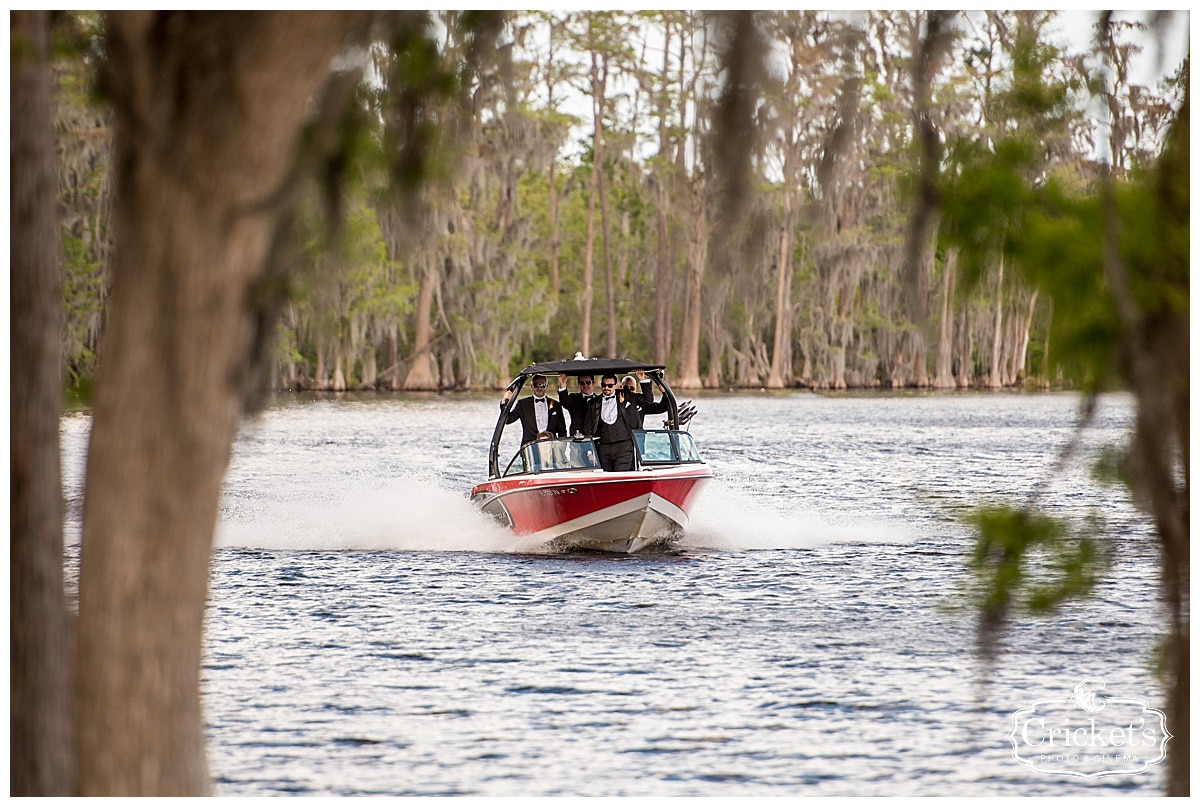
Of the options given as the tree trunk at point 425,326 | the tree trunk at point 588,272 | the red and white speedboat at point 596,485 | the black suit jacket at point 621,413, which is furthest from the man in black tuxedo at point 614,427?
the tree trunk at point 588,272

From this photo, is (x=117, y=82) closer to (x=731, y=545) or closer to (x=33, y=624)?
(x=33, y=624)

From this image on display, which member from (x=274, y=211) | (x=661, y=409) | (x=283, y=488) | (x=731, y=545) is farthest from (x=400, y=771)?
(x=283, y=488)

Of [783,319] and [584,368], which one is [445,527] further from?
[783,319]

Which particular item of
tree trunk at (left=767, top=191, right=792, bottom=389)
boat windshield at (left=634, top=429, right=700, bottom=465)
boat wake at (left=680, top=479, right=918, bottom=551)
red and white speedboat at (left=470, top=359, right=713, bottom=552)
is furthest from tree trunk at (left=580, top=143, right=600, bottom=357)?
boat windshield at (left=634, top=429, right=700, bottom=465)

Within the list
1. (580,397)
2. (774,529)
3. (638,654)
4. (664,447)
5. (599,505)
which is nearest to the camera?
(638,654)

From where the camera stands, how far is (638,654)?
13102 millimetres

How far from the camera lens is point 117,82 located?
14.2 ft

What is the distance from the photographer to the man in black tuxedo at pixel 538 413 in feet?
58.3

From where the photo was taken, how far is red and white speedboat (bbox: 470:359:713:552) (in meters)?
18.3

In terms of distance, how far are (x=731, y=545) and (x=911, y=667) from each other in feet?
30.0

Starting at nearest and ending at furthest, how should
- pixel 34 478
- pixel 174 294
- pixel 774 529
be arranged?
1. pixel 174 294
2. pixel 34 478
3. pixel 774 529

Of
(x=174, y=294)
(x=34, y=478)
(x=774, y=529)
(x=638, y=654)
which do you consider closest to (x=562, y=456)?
(x=638, y=654)

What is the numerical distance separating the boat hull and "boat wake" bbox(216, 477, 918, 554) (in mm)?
562

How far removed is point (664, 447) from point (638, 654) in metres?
6.03
